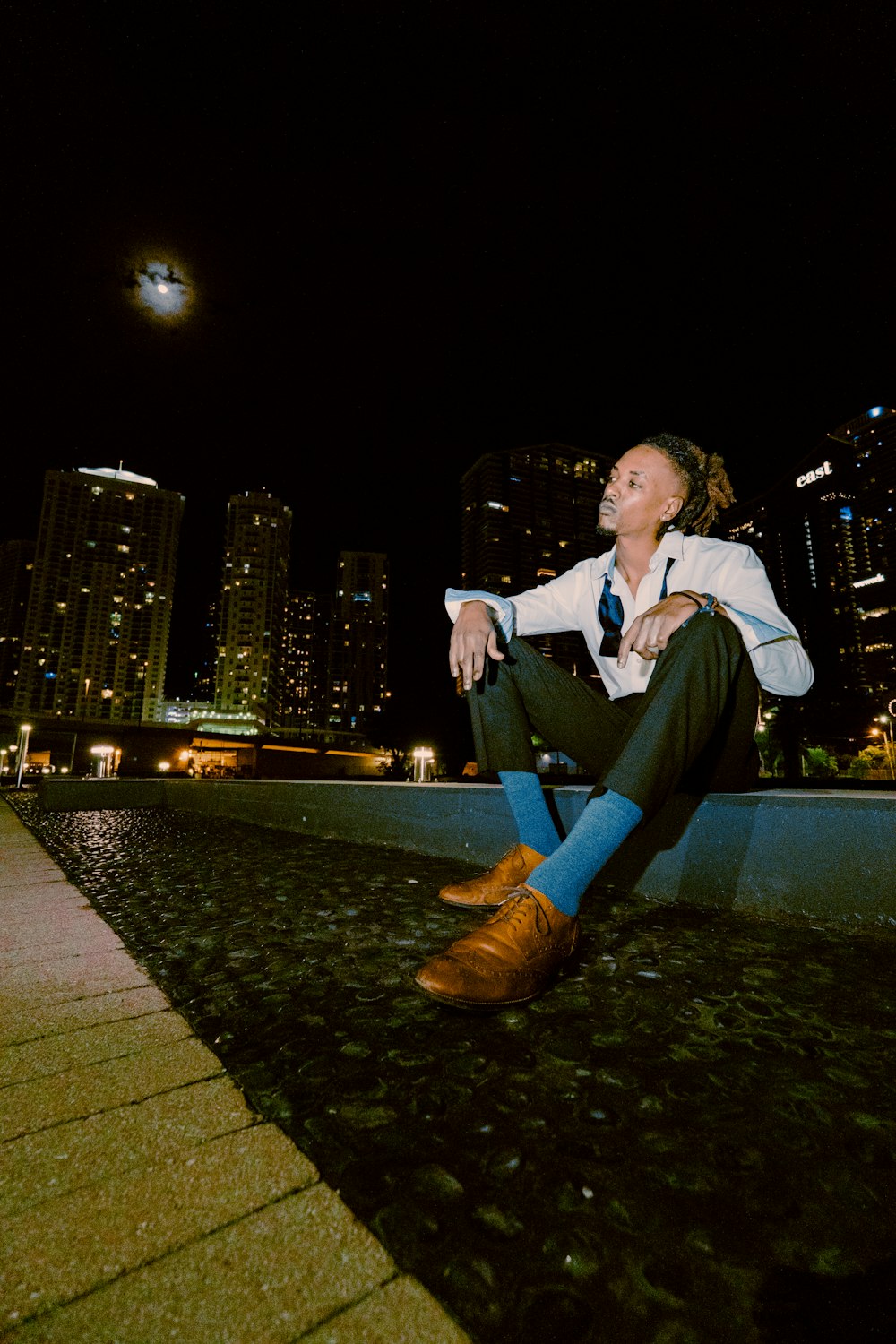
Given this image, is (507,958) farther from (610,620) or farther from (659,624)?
(610,620)

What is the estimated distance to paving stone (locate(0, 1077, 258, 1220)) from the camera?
67 cm

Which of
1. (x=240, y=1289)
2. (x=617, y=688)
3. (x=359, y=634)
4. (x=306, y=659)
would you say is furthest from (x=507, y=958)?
(x=306, y=659)

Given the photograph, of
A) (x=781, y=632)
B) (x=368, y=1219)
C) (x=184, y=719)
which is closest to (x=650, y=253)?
(x=781, y=632)

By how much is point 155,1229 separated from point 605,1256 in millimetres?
514

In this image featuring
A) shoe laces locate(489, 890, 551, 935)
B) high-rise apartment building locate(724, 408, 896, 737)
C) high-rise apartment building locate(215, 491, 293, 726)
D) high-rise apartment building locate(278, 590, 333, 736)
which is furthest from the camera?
high-rise apartment building locate(278, 590, 333, 736)

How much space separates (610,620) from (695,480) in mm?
834

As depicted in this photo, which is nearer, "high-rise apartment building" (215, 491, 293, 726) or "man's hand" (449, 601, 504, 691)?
"man's hand" (449, 601, 504, 691)

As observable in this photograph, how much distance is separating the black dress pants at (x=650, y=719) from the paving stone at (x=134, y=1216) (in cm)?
110

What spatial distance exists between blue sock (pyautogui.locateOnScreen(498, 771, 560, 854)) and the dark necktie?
0.69 meters

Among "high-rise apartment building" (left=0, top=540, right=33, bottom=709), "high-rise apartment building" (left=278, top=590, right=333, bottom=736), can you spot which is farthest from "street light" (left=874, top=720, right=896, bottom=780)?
"high-rise apartment building" (left=0, top=540, right=33, bottom=709)

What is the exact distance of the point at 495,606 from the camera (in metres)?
2.25

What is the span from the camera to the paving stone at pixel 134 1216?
0.53 metres

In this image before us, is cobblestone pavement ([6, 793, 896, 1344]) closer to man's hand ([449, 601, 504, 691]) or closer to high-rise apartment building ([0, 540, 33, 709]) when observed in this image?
man's hand ([449, 601, 504, 691])

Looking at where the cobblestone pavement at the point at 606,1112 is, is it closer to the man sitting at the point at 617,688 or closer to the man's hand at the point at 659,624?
the man sitting at the point at 617,688
